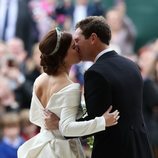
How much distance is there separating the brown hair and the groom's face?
3 centimetres

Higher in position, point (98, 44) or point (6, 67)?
point (98, 44)

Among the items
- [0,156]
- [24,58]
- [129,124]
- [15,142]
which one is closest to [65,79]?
[129,124]

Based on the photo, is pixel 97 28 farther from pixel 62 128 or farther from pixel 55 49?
pixel 62 128

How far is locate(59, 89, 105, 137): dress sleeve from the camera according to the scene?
16.3ft

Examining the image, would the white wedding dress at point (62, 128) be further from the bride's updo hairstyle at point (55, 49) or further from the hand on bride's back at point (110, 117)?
the bride's updo hairstyle at point (55, 49)

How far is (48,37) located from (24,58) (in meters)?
5.07

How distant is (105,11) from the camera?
37.6 ft

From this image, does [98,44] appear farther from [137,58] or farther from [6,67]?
[137,58]

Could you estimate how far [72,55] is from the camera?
207 inches

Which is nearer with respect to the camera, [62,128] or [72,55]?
[62,128]

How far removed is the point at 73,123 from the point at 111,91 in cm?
33

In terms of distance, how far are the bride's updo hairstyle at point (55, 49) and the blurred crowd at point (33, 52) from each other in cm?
213

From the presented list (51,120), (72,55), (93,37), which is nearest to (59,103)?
(51,120)

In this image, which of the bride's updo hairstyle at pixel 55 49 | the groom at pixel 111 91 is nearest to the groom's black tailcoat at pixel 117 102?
the groom at pixel 111 91
